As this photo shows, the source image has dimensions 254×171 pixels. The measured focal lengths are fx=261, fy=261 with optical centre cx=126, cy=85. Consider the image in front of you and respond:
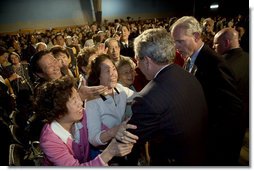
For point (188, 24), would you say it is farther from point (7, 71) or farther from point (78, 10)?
point (7, 71)

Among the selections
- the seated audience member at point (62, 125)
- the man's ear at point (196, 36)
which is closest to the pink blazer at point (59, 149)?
the seated audience member at point (62, 125)

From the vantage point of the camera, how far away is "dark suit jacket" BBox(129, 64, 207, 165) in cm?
111

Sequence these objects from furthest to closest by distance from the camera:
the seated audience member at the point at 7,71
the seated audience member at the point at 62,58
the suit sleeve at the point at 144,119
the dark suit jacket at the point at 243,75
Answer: the seated audience member at the point at 62,58
the seated audience member at the point at 7,71
the dark suit jacket at the point at 243,75
the suit sleeve at the point at 144,119

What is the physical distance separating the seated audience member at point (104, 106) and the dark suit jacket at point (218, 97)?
1.68 feet

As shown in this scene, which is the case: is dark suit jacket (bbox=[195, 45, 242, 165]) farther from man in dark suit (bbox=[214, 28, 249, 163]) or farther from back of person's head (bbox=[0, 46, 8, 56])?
back of person's head (bbox=[0, 46, 8, 56])

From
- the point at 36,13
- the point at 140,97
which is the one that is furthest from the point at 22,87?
the point at 140,97

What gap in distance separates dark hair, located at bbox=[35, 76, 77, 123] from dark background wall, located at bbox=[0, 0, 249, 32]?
543 millimetres

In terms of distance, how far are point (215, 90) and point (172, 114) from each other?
0.51 m

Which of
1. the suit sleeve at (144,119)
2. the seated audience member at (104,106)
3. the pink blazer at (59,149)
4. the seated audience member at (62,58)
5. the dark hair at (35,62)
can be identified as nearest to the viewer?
the suit sleeve at (144,119)

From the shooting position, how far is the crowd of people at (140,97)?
3.84 ft

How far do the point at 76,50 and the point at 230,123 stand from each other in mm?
1463

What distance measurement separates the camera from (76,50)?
239cm

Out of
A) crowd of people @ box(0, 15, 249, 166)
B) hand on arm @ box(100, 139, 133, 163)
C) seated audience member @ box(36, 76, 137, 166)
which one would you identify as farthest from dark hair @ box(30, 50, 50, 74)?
hand on arm @ box(100, 139, 133, 163)

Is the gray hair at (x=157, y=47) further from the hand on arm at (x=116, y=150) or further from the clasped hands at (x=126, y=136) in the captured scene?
the hand on arm at (x=116, y=150)
